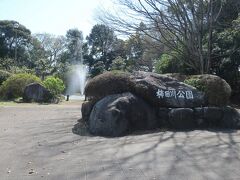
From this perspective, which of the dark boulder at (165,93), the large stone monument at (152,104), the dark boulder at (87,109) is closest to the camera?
the large stone monument at (152,104)

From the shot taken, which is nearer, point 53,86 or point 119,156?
point 119,156

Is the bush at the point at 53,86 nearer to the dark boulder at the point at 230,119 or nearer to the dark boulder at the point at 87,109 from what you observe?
the dark boulder at the point at 87,109

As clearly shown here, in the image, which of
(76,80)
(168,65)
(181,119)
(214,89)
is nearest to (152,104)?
(181,119)

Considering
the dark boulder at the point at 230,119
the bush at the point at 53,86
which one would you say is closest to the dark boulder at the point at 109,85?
the dark boulder at the point at 230,119

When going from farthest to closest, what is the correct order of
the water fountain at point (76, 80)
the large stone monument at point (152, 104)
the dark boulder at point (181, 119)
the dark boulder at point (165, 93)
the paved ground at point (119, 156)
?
the water fountain at point (76, 80) < the dark boulder at point (165, 93) < the dark boulder at point (181, 119) < the large stone monument at point (152, 104) < the paved ground at point (119, 156)

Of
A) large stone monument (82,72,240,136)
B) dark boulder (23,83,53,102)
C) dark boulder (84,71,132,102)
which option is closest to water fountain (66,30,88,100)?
dark boulder (23,83,53,102)

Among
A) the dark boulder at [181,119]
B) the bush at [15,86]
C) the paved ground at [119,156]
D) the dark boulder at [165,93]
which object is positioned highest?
the bush at [15,86]

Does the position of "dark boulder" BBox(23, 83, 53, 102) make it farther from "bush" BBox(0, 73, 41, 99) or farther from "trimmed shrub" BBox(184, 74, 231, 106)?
"trimmed shrub" BBox(184, 74, 231, 106)

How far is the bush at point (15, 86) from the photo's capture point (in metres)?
26.2

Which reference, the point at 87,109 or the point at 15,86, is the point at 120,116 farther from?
the point at 15,86

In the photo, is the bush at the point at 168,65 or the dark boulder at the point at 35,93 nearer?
the bush at the point at 168,65

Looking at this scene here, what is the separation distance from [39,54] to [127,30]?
153 ft

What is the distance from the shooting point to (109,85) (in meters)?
11.2

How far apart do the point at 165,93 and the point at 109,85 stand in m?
1.64
